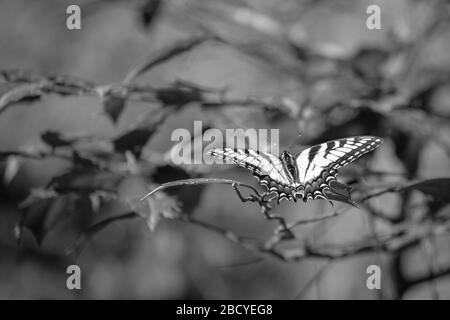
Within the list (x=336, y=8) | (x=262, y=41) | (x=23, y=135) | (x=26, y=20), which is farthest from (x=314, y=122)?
(x=23, y=135)

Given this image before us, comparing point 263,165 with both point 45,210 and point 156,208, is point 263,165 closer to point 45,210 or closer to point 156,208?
point 156,208

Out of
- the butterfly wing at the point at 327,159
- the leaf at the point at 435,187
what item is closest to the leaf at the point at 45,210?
the butterfly wing at the point at 327,159

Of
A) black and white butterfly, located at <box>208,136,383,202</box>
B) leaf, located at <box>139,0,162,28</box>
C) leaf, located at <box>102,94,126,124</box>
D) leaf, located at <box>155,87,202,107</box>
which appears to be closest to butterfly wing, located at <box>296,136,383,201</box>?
black and white butterfly, located at <box>208,136,383,202</box>

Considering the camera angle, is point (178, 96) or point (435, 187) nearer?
point (435, 187)

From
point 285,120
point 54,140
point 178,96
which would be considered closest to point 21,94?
point 54,140

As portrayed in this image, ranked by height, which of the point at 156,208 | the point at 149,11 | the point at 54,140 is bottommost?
the point at 156,208
